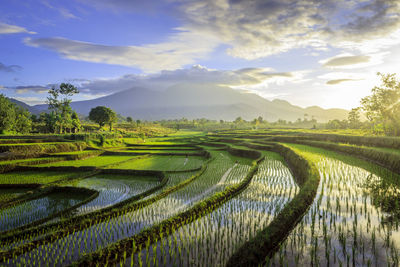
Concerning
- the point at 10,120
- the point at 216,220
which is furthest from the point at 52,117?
the point at 216,220

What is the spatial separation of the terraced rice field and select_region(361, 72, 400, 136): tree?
8.53 m

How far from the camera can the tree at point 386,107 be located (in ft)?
61.5

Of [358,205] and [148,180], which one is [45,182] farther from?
[358,205]

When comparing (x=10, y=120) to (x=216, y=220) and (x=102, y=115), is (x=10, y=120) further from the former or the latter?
(x=216, y=220)

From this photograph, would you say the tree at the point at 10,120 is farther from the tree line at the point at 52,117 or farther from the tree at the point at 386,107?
the tree at the point at 386,107

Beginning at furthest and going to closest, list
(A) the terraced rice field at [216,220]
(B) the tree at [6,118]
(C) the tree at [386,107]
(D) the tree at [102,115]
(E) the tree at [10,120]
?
(D) the tree at [102,115] < (E) the tree at [10,120] < (B) the tree at [6,118] < (C) the tree at [386,107] < (A) the terraced rice field at [216,220]

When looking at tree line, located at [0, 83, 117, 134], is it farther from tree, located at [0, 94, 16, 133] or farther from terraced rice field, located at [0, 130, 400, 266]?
terraced rice field, located at [0, 130, 400, 266]

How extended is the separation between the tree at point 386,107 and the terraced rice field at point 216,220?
853 cm

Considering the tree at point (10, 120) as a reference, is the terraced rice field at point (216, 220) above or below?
below

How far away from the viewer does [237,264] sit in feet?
14.0

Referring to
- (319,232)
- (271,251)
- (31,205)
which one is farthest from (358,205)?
(31,205)

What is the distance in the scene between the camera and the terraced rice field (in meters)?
4.87

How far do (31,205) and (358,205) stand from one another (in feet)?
46.1

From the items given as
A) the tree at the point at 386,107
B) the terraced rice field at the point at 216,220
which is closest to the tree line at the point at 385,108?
the tree at the point at 386,107
